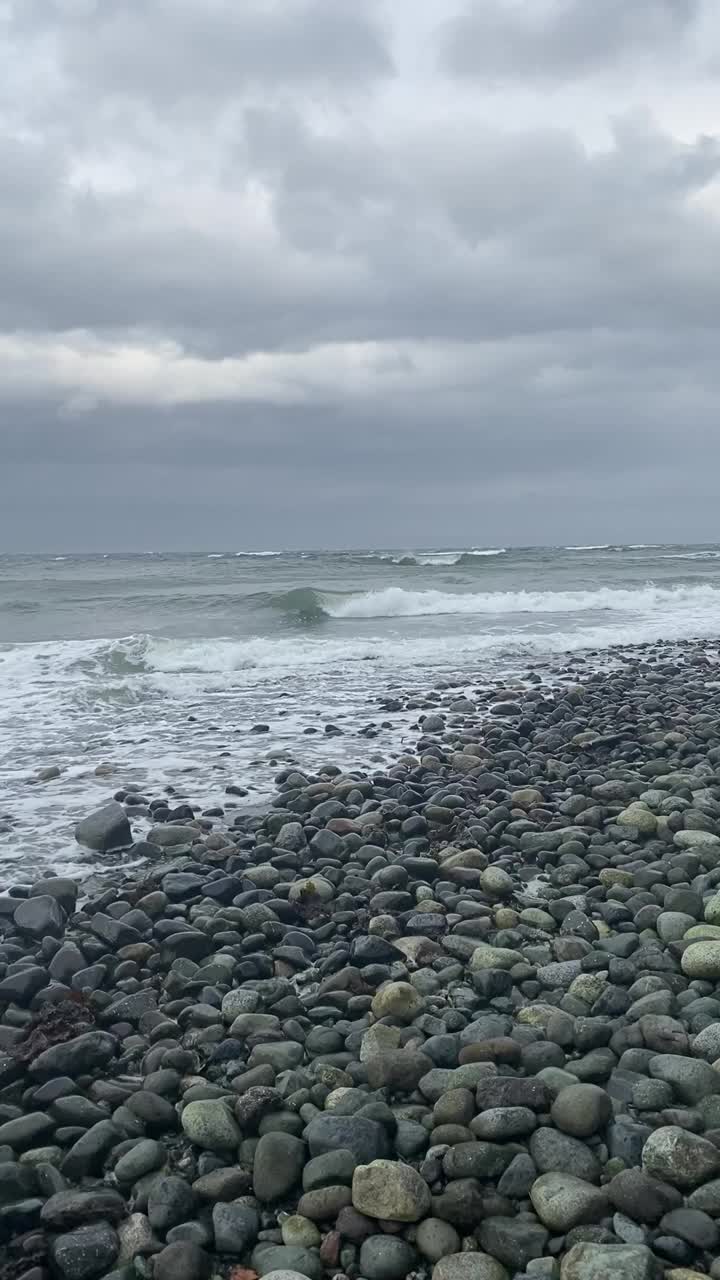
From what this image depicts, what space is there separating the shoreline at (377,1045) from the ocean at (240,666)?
130 centimetres

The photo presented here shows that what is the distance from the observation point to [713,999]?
3412 mm

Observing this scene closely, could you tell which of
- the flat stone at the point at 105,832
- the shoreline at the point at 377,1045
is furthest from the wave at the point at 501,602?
the shoreline at the point at 377,1045

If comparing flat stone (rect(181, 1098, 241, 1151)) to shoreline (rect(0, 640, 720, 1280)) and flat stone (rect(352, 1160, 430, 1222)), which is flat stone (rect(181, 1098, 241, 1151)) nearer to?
shoreline (rect(0, 640, 720, 1280))

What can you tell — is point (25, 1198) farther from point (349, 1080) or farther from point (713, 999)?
point (713, 999)

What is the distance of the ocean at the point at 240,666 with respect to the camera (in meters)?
7.46

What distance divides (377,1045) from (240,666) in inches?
432

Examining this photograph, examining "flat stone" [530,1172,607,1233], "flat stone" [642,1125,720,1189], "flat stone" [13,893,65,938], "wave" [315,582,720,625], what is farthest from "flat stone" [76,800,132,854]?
"wave" [315,582,720,625]

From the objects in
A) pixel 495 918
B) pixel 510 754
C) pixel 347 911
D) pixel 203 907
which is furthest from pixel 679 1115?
pixel 510 754

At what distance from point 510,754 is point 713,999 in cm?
398

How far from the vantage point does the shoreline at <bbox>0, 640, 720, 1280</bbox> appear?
250 centimetres

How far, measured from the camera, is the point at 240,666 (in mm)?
14117

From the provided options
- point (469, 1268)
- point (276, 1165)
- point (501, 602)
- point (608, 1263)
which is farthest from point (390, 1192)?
point (501, 602)

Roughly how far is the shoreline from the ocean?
130 centimetres

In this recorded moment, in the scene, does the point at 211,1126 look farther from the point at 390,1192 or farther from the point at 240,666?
the point at 240,666
